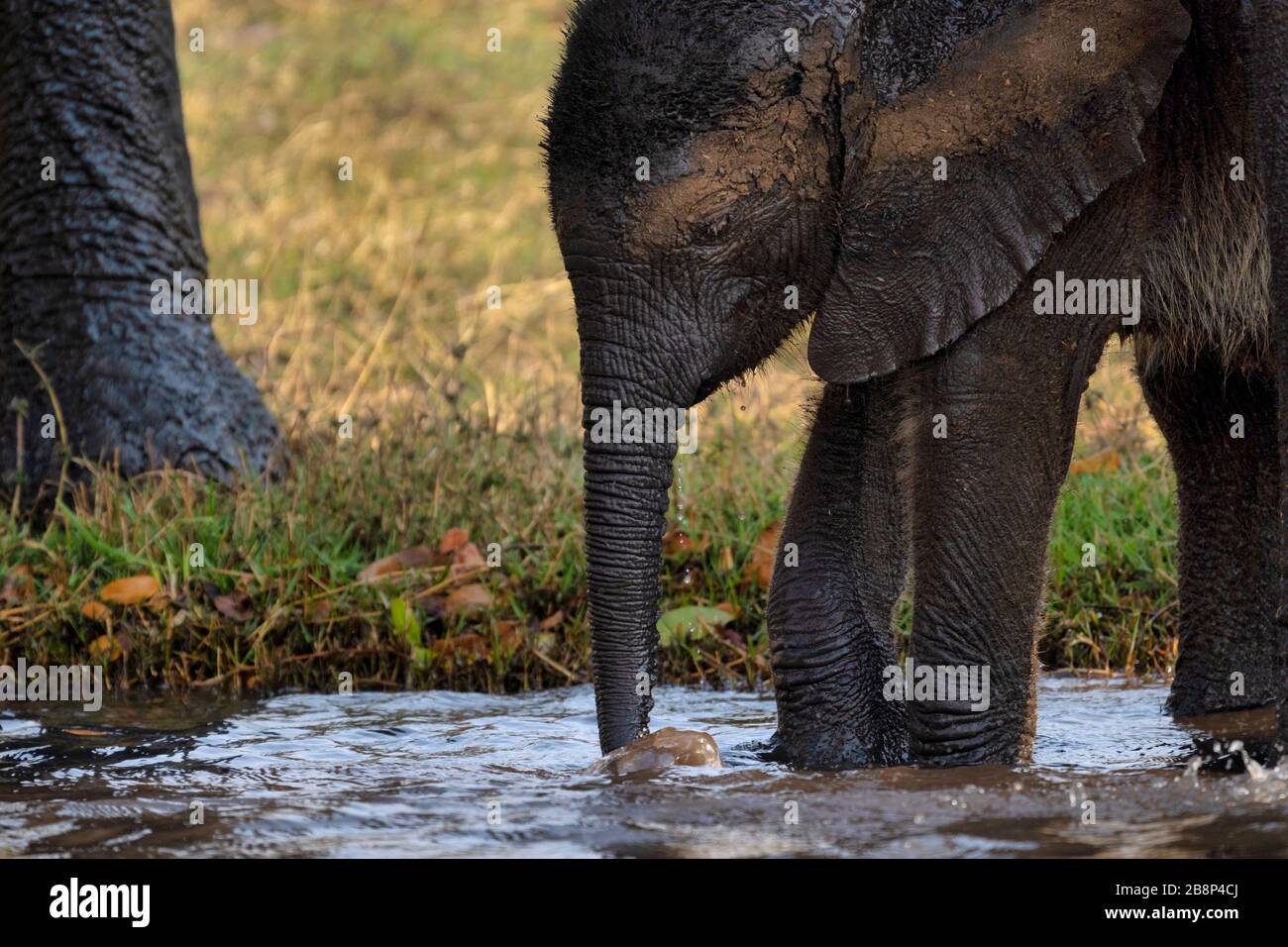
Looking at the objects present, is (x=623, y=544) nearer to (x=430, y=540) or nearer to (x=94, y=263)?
(x=430, y=540)

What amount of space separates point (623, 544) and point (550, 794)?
611mm

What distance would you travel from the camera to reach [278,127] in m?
15.7

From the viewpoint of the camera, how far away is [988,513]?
4.88m

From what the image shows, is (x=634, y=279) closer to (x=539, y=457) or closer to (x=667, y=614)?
(x=667, y=614)

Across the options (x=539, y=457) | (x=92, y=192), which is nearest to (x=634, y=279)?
(x=539, y=457)

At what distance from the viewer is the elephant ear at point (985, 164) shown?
185 inches

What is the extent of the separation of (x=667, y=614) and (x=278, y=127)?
32.8 feet

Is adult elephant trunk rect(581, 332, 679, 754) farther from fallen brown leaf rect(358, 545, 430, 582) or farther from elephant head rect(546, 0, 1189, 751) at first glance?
fallen brown leaf rect(358, 545, 430, 582)

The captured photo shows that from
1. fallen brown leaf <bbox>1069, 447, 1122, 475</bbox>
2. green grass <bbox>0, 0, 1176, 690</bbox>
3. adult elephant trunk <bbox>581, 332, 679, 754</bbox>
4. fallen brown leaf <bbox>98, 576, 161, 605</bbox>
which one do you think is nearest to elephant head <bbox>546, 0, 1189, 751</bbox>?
adult elephant trunk <bbox>581, 332, 679, 754</bbox>

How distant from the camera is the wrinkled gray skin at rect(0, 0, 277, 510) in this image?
24.8 ft

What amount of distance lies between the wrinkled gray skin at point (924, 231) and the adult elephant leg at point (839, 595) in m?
0.38

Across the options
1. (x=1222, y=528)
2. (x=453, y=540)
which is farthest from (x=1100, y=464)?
(x=453, y=540)

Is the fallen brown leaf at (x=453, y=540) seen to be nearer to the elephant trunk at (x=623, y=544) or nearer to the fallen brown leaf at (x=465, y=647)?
the fallen brown leaf at (x=465, y=647)
